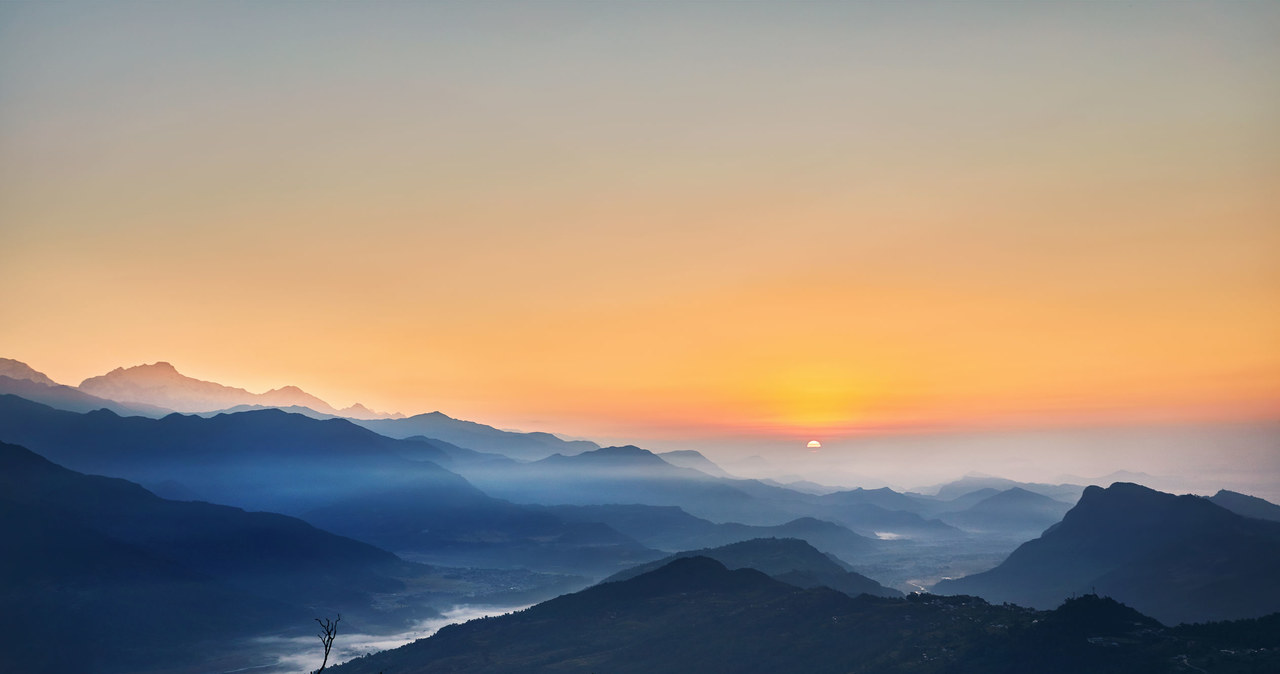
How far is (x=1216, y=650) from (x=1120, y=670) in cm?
2106

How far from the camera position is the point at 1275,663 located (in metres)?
182

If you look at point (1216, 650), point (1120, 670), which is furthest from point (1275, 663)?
point (1120, 670)

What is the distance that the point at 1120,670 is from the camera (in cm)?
19462

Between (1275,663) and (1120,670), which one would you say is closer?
(1275,663)

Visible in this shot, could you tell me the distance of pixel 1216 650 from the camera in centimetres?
19338

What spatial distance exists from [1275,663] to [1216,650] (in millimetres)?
12158

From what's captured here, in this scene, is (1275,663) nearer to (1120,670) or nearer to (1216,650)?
(1216,650)
